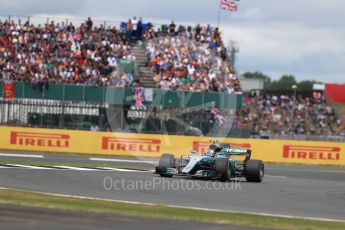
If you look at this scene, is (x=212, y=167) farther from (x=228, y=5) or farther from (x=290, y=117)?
(x=290, y=117)

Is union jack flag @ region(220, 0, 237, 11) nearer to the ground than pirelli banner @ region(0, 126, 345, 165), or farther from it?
farther from it

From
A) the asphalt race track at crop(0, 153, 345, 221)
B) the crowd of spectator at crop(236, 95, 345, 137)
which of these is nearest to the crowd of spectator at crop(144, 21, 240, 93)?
A: the crowd of spectator at crop(236, 95, 345, 137)

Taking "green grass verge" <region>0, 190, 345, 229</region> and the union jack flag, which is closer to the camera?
"green grass verge" <region>0, 190, 345, 229</region>

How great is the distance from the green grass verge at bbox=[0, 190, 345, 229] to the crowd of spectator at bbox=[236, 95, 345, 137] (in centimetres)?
2925

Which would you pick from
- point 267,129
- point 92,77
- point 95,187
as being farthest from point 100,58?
point 95,187

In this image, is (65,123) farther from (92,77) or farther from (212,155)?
(212,155)

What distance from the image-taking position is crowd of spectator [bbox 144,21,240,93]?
39062mm

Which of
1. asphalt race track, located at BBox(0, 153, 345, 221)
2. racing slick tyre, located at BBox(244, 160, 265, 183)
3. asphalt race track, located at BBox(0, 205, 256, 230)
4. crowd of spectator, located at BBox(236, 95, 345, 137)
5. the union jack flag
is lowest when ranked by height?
asphalt race track, located at BBox(0, 153, 345, 221)

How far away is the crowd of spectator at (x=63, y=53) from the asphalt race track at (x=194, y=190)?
16048mm

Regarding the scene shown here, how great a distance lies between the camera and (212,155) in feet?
66.7

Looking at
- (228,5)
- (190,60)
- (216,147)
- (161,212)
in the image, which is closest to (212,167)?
(216,147)

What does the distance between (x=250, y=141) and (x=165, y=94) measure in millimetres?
5337

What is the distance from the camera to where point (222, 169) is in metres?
19.5

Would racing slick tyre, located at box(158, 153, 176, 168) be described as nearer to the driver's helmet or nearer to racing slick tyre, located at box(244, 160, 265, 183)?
the driver's helmet
